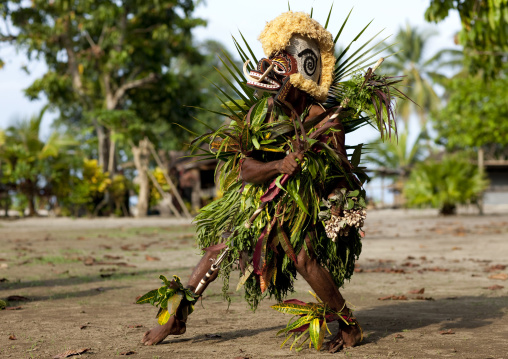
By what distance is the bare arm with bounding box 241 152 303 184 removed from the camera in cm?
307

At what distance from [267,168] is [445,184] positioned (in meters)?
17.7

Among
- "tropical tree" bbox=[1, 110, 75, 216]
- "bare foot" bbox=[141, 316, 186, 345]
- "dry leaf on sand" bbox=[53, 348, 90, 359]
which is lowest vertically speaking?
"dry leaf on sand" bbox=[53, 348, 90, 359]

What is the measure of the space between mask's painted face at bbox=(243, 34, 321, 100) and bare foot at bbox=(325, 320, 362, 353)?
1390 millimetres

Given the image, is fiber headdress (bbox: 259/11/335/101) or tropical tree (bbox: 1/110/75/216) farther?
tropical tree (bbox: 1/110/75/216)

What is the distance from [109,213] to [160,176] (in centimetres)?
288

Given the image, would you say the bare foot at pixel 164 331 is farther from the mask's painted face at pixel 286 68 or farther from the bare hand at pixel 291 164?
the mask's painted face at pixel 286 68

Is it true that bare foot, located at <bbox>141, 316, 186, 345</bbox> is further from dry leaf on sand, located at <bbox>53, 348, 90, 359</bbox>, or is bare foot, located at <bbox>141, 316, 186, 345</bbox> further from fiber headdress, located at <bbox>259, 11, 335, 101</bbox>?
fiber headdress, located at <bbox>259, 11, 335, 101</bbox>

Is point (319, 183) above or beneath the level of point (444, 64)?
beneath

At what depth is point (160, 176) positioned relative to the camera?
78.9 ft

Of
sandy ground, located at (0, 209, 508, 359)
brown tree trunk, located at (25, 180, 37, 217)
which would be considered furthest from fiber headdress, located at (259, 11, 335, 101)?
brown tree trunk, located at (25, 180, 37, 217)

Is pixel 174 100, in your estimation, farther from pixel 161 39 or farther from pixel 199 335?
pixel 199 335

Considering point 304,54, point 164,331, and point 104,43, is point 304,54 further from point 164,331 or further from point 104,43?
point 104,43

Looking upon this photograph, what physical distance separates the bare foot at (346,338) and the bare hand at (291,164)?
38.3 inches

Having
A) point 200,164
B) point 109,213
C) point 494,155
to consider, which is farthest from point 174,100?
point 494,155
